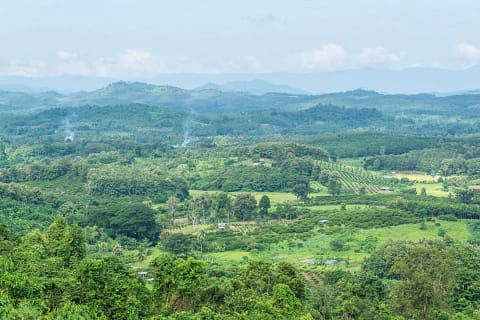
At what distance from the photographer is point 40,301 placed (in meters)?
20.0

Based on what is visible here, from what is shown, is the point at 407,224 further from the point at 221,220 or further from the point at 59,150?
the point at 59,150

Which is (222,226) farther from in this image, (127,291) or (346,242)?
(127,291)

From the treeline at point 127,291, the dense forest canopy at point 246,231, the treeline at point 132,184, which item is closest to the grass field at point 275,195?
the dense forest canopy at point 246,231

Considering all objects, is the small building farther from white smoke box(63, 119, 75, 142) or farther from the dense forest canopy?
white smoke box(63, 119, 75, 142)

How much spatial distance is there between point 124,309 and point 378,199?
151 ft

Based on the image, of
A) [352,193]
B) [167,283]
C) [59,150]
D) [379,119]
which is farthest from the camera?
[379,119]

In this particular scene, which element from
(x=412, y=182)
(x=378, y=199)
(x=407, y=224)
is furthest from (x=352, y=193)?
(x=407, y=224)

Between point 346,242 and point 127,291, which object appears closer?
point 127,291

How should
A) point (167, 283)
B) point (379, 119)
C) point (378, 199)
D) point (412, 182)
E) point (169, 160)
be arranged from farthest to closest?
1. point (379, 119)
2. point (169, 160)
3. point (412, 182)
4. point (378, 199)
5. point (167, 283)

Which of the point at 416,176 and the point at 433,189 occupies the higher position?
the point at 433,189

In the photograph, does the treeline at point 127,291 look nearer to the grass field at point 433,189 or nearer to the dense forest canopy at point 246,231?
the dense forest canopy at point 246,231

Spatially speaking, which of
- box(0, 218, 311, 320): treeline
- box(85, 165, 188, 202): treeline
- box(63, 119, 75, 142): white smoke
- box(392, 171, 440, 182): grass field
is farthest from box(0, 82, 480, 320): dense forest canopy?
box(63, 119, 75, 142): white smoke

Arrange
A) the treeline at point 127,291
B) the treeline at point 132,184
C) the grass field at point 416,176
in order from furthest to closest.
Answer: the grass field at point 416,176
the treeline at point 132,184
the treeline at point 127,291

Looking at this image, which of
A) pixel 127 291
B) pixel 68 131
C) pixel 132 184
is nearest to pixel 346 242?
pixel 127 291
